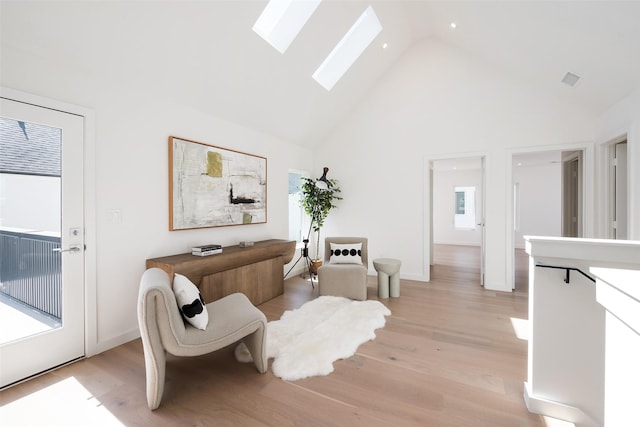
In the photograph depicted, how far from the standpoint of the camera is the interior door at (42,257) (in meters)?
1.93

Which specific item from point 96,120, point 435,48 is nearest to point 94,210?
point 96,120

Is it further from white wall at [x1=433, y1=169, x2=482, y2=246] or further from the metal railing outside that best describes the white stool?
white wall at [x1=433, y1=169, x2=482, y2=246]

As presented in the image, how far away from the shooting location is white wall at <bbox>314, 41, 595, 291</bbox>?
395cm

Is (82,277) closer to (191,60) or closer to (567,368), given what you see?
(191,60)

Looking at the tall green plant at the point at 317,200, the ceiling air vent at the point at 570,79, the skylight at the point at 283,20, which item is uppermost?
the skylight at the point at 283,20

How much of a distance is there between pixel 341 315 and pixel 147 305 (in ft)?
6.61

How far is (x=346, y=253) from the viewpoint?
3936 mm

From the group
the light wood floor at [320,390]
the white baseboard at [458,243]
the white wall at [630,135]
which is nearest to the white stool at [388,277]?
the light wood floor at [320,390]

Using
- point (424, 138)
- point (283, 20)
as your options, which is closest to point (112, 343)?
point (283, 20)

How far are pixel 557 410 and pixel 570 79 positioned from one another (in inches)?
144

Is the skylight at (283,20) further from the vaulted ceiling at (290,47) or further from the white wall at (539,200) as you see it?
the white wall at (539,200)

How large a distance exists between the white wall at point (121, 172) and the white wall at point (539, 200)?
352 inches

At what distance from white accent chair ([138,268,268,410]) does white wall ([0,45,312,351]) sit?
2.82 ft

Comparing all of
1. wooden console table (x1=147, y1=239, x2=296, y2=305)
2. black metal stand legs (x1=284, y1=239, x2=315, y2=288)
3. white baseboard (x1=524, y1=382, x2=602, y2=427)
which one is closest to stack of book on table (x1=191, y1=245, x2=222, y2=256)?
wooden console table (x1=147, y1=239, x2=296, y2=305)
